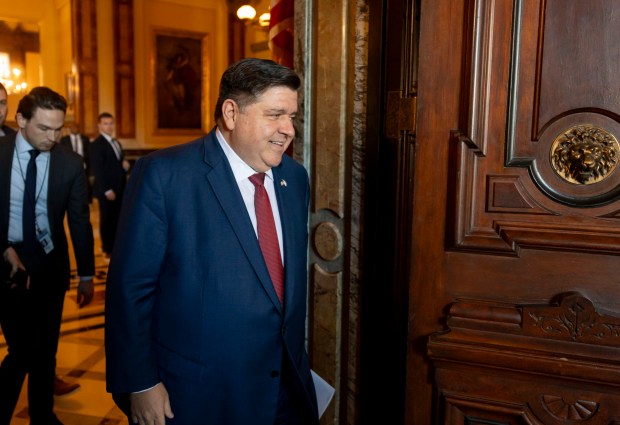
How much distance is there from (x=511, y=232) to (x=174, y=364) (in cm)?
89

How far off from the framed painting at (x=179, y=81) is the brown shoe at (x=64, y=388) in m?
8.15

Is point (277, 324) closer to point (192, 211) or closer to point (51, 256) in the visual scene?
point (192, 211)

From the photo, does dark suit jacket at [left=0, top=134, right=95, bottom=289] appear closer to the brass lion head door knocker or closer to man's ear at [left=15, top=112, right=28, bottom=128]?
man's ear at [left=15, top=112, right=28, bottom=128]

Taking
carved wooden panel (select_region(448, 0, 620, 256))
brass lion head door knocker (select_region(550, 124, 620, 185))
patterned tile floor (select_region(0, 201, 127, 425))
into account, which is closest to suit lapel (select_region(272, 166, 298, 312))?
carved wooden panel (select_region(448, 0, 620, 256))

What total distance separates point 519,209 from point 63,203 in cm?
218

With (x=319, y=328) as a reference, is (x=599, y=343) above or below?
above

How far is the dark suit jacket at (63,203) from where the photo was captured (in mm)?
2641

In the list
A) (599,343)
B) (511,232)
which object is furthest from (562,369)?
(511,232)

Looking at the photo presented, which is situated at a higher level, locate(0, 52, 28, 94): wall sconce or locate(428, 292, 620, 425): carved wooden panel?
locate(0, 52, 28, 94): wall sconce

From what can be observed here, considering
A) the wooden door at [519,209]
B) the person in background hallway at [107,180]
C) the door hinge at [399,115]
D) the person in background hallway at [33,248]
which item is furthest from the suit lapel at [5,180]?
the person in background hallway at [107,180]

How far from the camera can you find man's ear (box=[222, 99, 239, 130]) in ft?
5.08

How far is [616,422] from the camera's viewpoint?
4.13ft

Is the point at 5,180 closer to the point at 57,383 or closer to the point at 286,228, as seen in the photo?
the point at 57,383

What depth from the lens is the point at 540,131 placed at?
1.26 m
